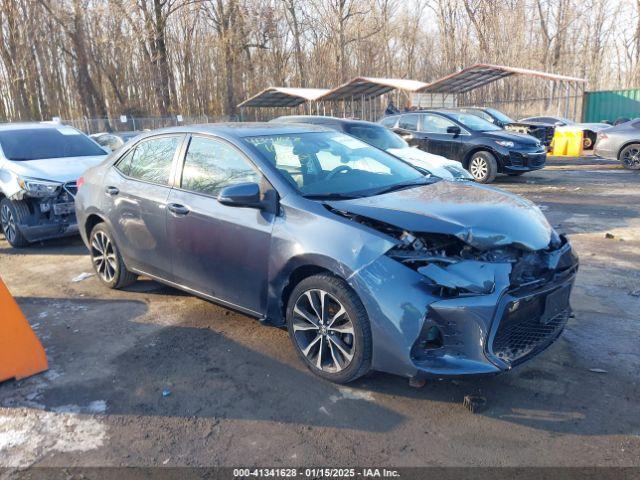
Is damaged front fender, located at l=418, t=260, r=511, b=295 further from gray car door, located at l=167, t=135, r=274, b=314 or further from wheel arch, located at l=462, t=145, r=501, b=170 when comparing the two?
wheel arch, located at l=462, t=145, r=501, b=170

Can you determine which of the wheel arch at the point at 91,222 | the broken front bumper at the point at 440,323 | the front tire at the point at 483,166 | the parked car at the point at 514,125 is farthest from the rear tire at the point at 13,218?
the parked car at the point at 514,125

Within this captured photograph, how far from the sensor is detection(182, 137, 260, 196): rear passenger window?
3982 millimetres

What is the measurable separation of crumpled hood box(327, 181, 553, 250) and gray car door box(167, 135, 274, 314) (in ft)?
2.20

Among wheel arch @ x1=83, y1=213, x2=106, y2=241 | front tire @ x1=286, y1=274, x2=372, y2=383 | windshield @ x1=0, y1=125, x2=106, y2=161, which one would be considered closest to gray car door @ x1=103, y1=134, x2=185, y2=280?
wheel arch @ x1=83, y1=213, x2=106, y2=241

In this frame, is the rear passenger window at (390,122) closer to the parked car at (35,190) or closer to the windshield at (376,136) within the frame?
the windshield at (376,136)

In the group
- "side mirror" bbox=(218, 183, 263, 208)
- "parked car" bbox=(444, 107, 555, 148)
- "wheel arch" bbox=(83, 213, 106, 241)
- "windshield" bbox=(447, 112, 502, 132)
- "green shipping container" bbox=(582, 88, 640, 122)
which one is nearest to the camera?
"side mirror" bbox=(218, 183, 263, 208)

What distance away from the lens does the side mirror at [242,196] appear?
3.60 metres

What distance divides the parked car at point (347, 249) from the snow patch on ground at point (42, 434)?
4.37 ft

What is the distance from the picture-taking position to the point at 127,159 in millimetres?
5105

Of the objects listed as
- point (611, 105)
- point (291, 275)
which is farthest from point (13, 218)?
point (611, 105)

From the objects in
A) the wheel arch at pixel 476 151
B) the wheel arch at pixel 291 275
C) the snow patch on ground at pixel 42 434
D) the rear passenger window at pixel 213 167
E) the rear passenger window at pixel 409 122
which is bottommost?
the snow patch on ground at pixel 42 434

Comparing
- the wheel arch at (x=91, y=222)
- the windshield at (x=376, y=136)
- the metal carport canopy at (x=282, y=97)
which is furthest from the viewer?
the metal carport canopy at (x=282, y=97)

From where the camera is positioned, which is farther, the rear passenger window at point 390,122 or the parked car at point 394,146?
the rear passenger window at point 390,122

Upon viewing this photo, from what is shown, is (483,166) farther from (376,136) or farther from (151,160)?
(151,160)
